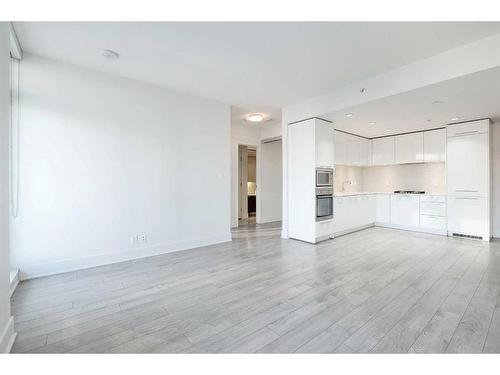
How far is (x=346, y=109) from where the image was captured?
12.8ft

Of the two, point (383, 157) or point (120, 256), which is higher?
point (383, 157)

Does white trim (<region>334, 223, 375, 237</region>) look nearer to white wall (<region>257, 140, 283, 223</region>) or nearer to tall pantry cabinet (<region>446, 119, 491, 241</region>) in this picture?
tall pantry cabinet (<region>446, 119, 491, 241</region>)

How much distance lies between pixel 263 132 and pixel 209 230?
11.4 ft

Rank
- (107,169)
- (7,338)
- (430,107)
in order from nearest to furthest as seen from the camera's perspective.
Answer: (7,338) < (107,169) < (430,107)

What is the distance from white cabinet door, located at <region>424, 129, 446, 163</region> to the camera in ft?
17.1

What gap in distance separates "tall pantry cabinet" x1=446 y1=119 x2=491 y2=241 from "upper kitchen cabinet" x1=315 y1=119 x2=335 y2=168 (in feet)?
8.38

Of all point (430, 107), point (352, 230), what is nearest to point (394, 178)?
point (352, 230)

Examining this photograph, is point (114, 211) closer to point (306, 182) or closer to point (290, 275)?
point (290, 275)

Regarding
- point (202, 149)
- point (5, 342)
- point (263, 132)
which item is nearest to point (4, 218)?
point (5, 342)

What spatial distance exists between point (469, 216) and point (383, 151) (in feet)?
7.68

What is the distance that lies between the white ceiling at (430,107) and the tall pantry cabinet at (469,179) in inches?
12.8

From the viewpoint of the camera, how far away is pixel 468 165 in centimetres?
464

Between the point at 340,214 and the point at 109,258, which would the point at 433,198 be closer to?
the point at 340,214

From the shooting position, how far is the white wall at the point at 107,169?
2.87 metres
